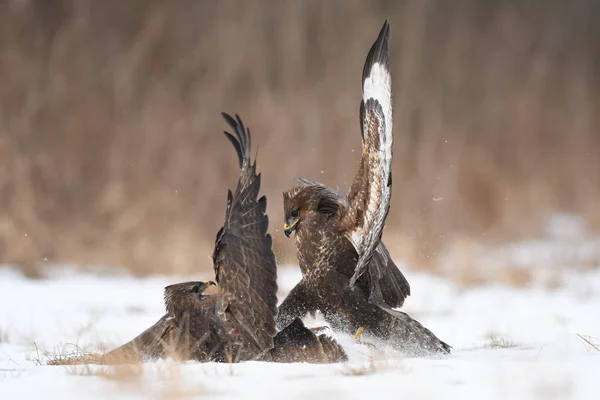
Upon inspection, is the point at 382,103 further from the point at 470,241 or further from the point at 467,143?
the point at 467,143

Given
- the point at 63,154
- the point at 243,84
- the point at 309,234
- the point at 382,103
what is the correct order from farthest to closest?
the point at 243,84 → the point at 63,154 → the point at 309,234 → the point at 382,103

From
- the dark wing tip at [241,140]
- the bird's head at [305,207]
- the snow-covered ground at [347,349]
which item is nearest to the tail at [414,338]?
the snow-covered ground at [347,349]

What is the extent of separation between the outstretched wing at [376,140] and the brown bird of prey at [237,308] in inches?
19.5

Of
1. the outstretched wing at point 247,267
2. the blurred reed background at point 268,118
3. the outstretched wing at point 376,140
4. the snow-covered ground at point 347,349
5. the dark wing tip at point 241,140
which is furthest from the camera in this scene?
the blurred reed background at point 268,118

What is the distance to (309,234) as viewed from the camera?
14.9 ft

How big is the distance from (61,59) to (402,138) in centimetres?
428

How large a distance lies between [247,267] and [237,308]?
0.75 ft

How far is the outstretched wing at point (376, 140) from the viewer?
388 centimetres

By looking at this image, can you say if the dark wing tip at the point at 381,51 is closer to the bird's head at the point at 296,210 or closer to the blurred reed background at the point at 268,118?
the bird's head at the point at 296,210

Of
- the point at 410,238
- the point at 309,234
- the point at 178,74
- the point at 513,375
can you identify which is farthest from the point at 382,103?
the point at 178,74

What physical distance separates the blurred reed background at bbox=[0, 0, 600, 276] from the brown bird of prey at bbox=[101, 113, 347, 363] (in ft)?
12.6

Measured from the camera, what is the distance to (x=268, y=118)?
10.3m

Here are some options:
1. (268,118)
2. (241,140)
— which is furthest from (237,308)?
(268,118)

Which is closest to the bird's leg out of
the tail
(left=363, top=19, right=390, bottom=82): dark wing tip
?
the tail
